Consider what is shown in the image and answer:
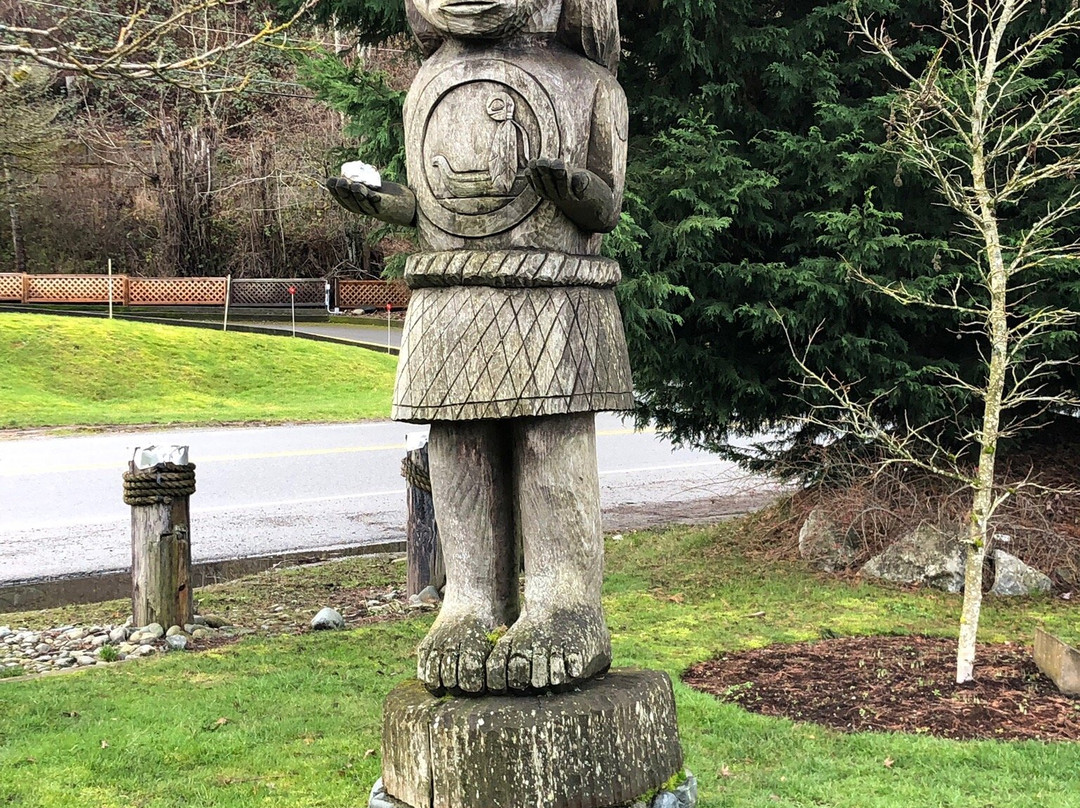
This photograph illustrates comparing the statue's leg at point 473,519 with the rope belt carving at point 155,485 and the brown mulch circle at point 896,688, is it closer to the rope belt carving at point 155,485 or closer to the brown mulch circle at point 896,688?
the brown mulch circle at point 896,688

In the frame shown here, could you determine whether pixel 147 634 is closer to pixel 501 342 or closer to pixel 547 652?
pixel 547 652

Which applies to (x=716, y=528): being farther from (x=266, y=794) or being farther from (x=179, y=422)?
(x=179, y=422)

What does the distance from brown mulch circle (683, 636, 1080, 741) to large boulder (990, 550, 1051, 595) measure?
1.17m

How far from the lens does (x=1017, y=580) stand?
22.3 feet

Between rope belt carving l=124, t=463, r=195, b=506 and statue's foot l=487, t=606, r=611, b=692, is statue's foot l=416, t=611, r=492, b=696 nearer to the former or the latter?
statue's foot l=487, t=606, r=611, b=692

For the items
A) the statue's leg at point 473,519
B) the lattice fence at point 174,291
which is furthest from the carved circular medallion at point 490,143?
the lattice fence at point 174,291

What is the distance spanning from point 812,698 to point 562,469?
6.57 feet

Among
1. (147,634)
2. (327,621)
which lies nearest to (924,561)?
(327,621)

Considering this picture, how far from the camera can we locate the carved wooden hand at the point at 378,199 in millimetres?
3502

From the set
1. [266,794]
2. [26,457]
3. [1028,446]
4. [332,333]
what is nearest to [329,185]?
[266,794]

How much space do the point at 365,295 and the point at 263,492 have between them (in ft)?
78.7

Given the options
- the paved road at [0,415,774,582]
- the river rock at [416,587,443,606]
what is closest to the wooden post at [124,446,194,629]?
the river rock at [416,587,443,606]

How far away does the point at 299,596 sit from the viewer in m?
7.49

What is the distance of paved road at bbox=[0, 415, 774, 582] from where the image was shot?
370 inches
